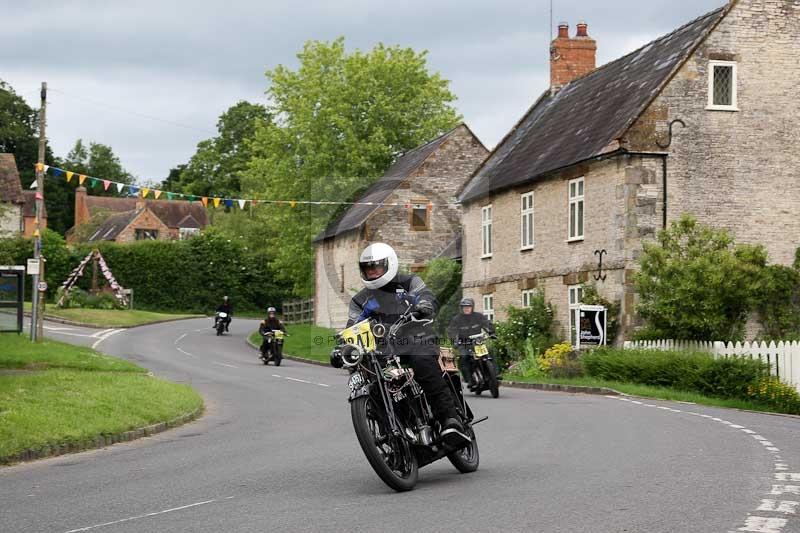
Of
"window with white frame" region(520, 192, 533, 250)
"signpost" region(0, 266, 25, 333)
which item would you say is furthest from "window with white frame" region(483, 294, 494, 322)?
"signpost" region(0, 266, 25, 333)

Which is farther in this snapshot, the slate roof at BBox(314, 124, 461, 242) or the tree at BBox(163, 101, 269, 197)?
the tree at BBox(163, 101, 269, 197)

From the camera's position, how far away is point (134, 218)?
112 meters

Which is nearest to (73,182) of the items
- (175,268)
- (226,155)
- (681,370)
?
(226,155)

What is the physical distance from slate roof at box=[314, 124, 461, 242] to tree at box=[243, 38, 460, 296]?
1.91 m

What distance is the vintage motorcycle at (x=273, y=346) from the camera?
1555 inches

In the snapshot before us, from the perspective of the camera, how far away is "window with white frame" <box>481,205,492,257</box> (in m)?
41.4

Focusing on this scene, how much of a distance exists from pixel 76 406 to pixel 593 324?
1689 cm

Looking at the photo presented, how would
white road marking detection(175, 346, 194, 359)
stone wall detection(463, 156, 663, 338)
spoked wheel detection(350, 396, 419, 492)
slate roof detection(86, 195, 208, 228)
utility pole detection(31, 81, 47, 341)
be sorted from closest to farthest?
spoked wheel detection(350, 396, 419, 492) < stone wall detection(463, 156, 663, 338) < utility pole detection(31, 81, 47, 341) < white road marking detection(175, 346, 194, 359) < slate roof detection(86, 195, 208, 228)

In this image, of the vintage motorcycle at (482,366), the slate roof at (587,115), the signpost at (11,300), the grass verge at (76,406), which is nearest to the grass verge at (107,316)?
the signpost at (11,300)

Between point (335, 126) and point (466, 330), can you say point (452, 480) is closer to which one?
point (466, 330)

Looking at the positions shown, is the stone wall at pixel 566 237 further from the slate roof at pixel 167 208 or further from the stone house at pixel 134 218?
the slate roof at pixel 167 208

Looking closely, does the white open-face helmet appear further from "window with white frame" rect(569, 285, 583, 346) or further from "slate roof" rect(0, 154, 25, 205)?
"slate roof" rect(0, 154, 25, 205)

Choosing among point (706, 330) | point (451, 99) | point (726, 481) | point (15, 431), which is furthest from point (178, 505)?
point (451, 99)

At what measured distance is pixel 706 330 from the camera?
28734 millimetres
